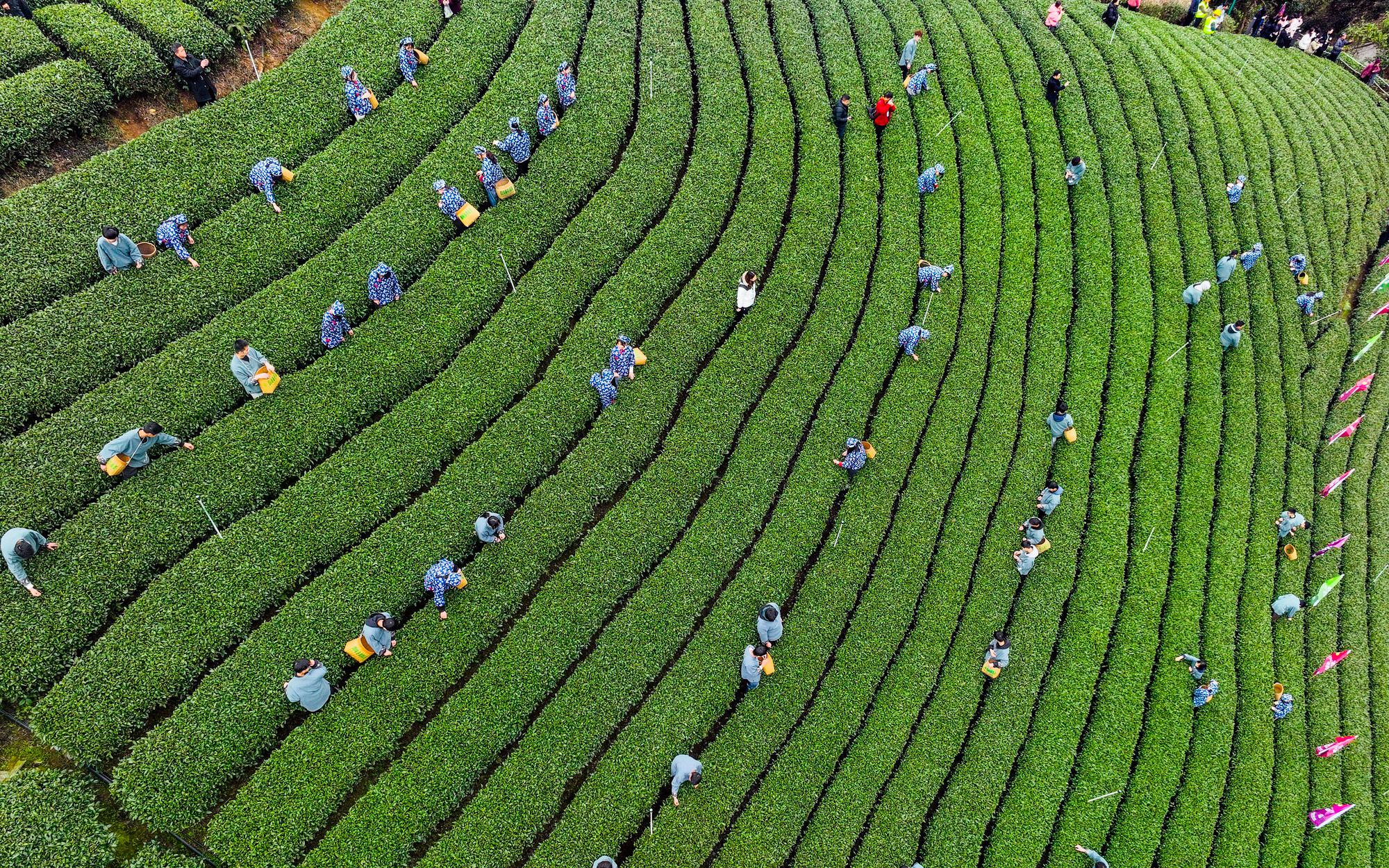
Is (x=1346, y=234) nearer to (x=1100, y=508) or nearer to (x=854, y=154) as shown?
(x=1100, y=508)

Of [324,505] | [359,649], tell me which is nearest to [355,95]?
[324,505]

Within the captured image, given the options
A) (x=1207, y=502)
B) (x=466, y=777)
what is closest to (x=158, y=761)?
(x=466, y=777)

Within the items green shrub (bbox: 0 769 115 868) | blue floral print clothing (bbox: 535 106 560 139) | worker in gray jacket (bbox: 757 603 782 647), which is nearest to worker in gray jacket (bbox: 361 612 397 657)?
green shrub (bbox: 0 769 115 868)

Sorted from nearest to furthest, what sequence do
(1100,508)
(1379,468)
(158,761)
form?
(158,761) < (1100,508) < (1379,468)

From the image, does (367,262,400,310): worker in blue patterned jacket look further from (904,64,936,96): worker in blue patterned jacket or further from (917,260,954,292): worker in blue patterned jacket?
(904,64,936,96): worker in blue patterned jacket

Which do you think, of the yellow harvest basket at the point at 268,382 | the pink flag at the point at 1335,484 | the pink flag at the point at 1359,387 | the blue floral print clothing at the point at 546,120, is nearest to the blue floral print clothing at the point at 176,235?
the yellow harvest basket at the point at 268,382

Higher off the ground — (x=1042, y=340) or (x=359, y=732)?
(x=1042, y=340)

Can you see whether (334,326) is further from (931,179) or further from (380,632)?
(931,179)

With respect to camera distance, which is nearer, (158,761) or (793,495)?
(158,761)

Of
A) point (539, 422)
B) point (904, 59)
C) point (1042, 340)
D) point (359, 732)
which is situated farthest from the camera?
point (904, 59)
